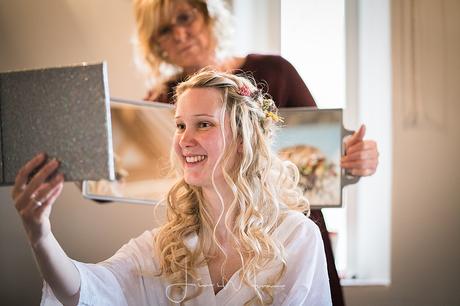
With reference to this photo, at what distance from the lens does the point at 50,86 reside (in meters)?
1.42

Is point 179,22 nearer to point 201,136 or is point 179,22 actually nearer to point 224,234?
point 201,136

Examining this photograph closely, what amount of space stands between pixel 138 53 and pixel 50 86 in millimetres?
651

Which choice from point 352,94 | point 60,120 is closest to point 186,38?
point 352,94

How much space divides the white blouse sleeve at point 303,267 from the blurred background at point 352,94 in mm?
273

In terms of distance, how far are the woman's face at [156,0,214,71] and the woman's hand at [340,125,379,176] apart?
1.97 feet

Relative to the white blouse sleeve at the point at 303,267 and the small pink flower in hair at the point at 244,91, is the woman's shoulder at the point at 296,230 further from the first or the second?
the small pink flower in hair at the point at 244,91

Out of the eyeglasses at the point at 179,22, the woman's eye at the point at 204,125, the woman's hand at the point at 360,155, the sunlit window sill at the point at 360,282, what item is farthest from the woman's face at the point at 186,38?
the sunlit window sill at the point at 360,282

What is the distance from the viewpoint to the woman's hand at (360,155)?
79.1 inches

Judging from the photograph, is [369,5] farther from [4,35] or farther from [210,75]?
[4,35]

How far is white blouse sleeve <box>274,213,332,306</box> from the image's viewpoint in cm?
172

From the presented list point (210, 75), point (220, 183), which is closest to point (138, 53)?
point (210, 75)

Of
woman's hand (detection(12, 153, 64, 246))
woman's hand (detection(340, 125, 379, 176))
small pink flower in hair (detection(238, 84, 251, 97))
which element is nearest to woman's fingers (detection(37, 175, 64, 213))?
woman's hand (detection(12, 153, 64, 246))

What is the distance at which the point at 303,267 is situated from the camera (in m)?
1.74

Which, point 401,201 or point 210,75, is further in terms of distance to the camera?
point 401,201
